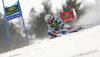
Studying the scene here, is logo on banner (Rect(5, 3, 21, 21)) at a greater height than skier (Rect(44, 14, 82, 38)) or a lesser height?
greater

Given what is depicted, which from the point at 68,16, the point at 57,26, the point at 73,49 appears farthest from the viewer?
the point at 68,16

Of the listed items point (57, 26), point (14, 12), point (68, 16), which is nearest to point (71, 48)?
point (57, 26)

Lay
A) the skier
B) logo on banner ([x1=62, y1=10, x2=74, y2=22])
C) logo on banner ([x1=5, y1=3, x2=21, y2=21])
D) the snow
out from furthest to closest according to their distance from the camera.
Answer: logo on banner ([x1=62, y1=10, x2=74, y2=22]), logo on banner ([x1=5, y1=3, x2=21, y2=21]), the skier, the snow

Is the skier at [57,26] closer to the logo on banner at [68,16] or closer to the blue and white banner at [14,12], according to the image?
the blue and white banner at [14,12]

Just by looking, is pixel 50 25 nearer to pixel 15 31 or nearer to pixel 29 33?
pixel 29 33

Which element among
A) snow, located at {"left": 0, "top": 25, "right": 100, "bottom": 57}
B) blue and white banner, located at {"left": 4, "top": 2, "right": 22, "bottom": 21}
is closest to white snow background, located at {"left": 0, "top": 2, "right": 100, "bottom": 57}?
snow, located at {"left": 0, "top": 25, "right": 100, "bottom": 57}

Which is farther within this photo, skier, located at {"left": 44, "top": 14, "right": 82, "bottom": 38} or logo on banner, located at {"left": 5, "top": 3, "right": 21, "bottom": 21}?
logo on banner, located at {"left": 5, "top": 3, "right": 21, "bottom": 21}

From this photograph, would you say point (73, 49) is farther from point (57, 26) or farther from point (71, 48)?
point (57, 26)

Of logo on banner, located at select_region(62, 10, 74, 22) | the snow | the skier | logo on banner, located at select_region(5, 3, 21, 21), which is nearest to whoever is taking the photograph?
the snow

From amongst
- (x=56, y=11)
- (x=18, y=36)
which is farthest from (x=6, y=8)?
(x=18, y=36)

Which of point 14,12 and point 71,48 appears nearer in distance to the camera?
point 71,48

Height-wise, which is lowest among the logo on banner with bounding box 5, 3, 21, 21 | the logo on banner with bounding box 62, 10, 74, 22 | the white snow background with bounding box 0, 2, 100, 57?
the logo on banner with bounding box 62, 10, 74, 22

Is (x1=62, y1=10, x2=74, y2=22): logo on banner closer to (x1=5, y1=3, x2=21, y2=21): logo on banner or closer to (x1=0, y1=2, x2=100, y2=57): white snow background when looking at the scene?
(x1=5, y1=3, x2=21, y2=21): logo on banner

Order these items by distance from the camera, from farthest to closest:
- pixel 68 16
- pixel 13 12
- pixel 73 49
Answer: pixel 68 16, pixel 13 12, pixel 73 49
